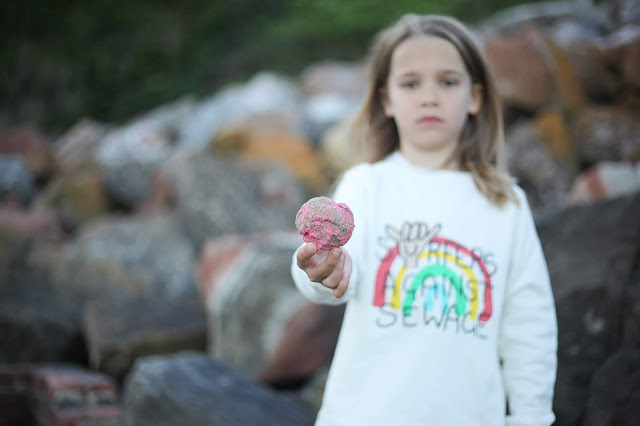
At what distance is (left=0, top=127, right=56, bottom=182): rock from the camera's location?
8.01 meters

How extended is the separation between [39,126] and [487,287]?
1422 cm

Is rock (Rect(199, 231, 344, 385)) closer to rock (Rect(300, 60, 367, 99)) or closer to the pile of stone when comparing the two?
the pile of stone

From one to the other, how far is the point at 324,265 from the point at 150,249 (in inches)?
155

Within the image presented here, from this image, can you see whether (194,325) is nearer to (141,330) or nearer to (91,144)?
(141,330)

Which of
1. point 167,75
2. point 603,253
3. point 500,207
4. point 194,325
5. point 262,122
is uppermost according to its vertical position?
point 167,75

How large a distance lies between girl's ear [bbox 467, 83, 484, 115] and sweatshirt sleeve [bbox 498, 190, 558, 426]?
0.39 metres

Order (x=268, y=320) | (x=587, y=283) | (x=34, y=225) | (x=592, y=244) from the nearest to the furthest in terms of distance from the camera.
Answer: (x=587, y=283) → (x=592, y=244) → (x=268, y=320) → (x=34, y=225)

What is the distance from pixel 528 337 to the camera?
1803mm

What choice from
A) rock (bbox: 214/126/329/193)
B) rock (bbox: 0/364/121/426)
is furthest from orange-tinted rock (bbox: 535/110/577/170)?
rock (bbox: 0/364/121/426)

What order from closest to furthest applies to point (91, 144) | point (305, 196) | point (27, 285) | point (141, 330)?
1. point (141, 330)
2. point (27, 285)
3. point (305, 196)
4. point (91, 144)

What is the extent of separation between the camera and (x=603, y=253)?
8.31ft

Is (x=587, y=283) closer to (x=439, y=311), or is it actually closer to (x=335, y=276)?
(x=439, y=311)

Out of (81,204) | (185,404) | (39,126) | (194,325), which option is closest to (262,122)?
(81,204)

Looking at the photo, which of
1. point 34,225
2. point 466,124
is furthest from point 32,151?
point 466,124
